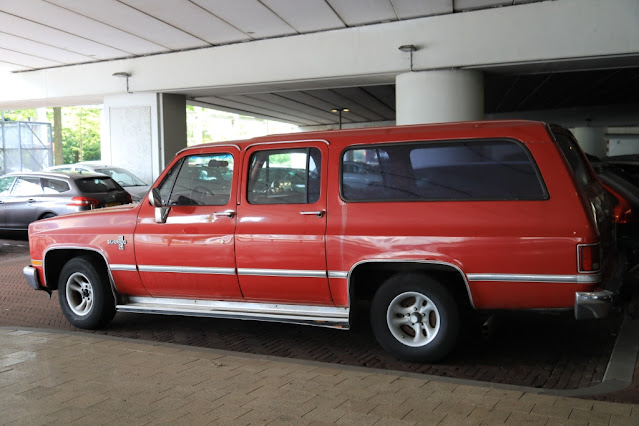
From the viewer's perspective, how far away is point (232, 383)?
425cm

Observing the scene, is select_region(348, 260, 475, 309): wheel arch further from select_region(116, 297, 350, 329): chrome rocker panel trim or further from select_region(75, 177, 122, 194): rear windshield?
select_region(75, 177, 122, 194): rear windshield

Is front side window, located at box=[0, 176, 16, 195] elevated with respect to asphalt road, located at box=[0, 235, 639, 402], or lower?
elevated

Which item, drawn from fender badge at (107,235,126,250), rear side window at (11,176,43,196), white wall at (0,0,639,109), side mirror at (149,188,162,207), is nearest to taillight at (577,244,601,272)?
side mirror at (149,188,162,207)

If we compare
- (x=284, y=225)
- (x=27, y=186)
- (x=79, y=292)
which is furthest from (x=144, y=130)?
(x=284, y=225)

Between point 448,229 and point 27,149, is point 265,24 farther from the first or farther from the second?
point 27,149

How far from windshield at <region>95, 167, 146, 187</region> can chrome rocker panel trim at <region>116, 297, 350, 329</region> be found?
33.7 feet

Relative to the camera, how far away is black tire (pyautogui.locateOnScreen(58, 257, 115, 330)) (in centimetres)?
613

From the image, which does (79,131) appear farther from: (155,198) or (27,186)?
(155,198)

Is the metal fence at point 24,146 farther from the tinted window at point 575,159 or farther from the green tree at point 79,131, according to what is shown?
the green tree at point 79,131

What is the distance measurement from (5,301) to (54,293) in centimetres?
66

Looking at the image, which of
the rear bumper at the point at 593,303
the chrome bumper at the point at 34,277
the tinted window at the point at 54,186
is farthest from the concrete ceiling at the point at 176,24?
the rear bumper at the point at 593,303

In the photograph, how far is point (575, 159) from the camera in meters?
5.14

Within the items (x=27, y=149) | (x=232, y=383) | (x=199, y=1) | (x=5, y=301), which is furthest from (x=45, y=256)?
(x=27, y=149)

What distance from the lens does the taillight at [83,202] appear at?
12445 mm
